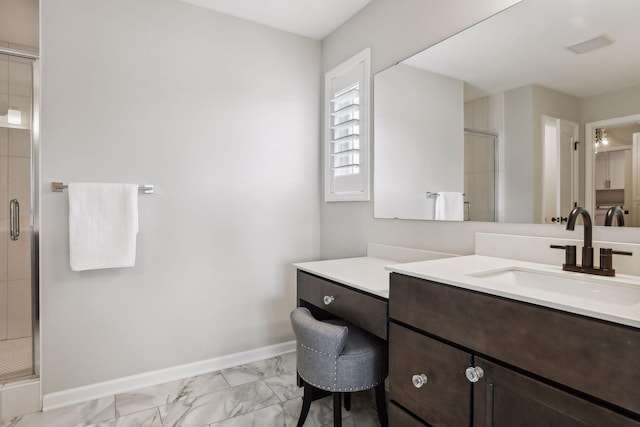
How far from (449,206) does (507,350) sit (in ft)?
Result: 3.19

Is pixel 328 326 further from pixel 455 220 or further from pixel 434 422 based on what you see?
pixel 455 220

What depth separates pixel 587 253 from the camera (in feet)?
3.93

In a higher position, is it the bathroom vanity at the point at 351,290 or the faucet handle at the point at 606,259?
the faucet handle at the point at 606,259

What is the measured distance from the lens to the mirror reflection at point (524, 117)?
122 centimetres

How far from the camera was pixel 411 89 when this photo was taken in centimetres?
198

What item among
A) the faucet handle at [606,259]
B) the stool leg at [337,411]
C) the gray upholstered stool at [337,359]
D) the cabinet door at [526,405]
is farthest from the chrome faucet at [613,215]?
the stool leg at [337,411]

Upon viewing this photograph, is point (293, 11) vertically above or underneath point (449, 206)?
above

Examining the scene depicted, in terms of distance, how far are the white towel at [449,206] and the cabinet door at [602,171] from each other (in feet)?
1.86

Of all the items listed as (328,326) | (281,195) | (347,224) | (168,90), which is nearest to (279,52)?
(168,90)

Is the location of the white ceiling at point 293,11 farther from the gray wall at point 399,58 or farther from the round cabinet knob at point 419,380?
the round cabinet knob at point 419,380

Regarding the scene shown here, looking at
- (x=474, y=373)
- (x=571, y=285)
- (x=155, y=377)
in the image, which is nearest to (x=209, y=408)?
(x=155, y=377)

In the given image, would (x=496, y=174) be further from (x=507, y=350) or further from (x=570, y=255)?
(x=507, y=350)

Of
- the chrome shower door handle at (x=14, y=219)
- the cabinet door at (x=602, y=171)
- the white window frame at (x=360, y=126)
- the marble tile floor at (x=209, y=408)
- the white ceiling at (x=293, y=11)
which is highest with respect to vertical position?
the white ceiling at (x=293, y=11)

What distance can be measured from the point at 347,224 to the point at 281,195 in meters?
0.54
